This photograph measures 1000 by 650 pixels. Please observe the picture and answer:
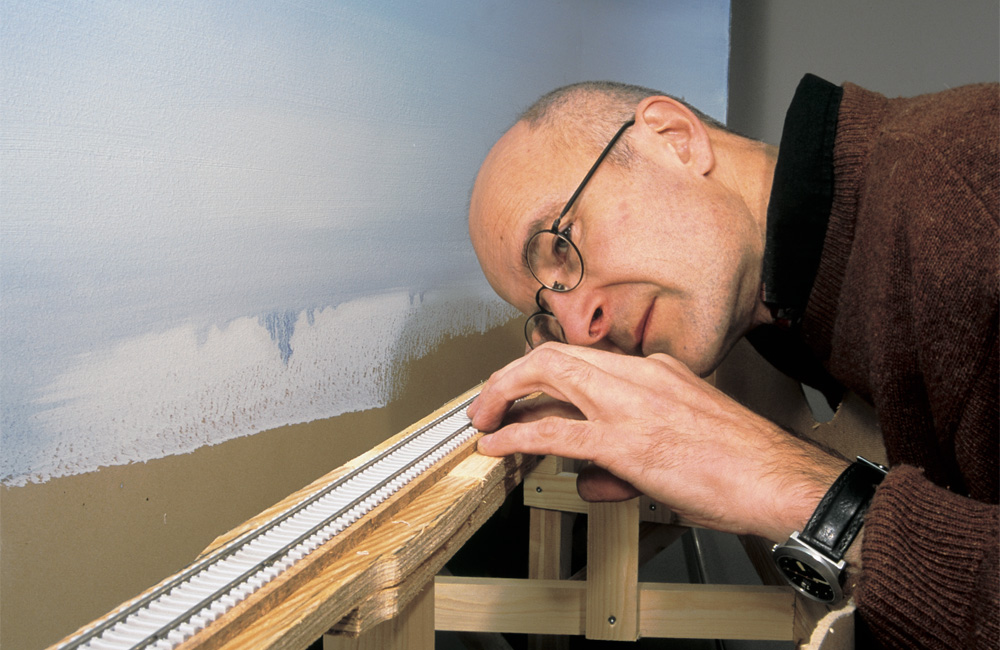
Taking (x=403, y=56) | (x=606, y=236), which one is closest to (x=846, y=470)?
(x=606, y=236)

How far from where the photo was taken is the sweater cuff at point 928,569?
84cm

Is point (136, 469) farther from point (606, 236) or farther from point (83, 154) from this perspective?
point (606, 236)

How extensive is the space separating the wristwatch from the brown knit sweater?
0.19 ft

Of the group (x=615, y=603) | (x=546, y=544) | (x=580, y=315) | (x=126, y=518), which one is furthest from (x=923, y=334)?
(x=126, y=518)

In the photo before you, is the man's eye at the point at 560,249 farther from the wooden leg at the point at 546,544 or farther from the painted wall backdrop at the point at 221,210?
the wooden leg at the point at 546,544

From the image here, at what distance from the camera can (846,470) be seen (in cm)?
106

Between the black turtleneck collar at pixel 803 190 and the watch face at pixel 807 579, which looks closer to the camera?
the watch face at pixel 807 579

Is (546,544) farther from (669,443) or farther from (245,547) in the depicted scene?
(245,547)

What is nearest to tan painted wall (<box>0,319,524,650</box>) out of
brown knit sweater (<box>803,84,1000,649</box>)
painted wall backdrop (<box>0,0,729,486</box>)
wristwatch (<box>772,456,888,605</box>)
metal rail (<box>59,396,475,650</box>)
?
painted wall backdrop (<box>0,0,729,486</box>)

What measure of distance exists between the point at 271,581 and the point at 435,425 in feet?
2.16

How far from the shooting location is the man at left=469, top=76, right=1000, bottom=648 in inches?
38.2

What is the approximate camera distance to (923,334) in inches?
44.0

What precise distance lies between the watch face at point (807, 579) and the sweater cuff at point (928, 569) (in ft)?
0.38

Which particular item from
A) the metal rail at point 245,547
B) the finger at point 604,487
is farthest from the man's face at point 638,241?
the metal rail at point 245,547
